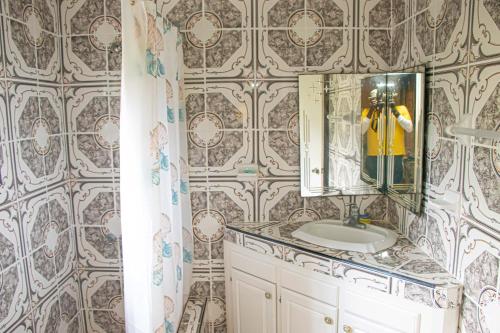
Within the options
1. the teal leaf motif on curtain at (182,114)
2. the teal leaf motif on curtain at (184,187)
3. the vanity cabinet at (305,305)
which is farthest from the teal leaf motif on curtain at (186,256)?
the teal leaf motif on curtain at (182,114)

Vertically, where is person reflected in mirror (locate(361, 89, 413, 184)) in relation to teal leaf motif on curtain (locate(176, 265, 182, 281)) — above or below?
above

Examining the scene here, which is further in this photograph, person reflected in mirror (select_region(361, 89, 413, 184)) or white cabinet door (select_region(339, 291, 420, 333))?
person reflected in mirror (select_region(361, 89, 413, 184))

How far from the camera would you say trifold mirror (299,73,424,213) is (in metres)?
1.69

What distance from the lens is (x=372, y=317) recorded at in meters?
1.47

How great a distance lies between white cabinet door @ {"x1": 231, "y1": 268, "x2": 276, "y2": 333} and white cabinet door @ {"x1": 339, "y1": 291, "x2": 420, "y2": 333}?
365 millimetres

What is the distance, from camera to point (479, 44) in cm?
120

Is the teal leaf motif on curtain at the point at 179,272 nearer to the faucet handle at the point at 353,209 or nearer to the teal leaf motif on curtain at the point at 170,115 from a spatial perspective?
the teal leaf motif on curtain at the point at 170,115

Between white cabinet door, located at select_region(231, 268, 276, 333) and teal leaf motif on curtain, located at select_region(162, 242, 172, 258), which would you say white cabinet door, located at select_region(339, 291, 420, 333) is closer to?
white cabinet door, located at select_region(231, 268, 276, 333)

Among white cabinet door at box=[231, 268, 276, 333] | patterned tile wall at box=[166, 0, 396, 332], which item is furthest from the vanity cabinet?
patterned tile wall at box=[166, 0, 396, 332]

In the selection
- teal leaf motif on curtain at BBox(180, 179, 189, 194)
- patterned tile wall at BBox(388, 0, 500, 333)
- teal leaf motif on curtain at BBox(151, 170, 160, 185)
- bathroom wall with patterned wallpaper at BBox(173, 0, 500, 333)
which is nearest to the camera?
Answer: patterned tile wall at BBox(388, 0, 500, 333)

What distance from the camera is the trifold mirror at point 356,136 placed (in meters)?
1.69

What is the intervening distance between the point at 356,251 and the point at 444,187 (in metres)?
0.43

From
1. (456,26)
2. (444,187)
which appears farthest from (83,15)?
(444,187)

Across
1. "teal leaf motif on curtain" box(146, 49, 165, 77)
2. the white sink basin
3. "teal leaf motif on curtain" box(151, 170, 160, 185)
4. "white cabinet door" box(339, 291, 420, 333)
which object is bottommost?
"white cabinet door" box(339, 291, 420, 333)
